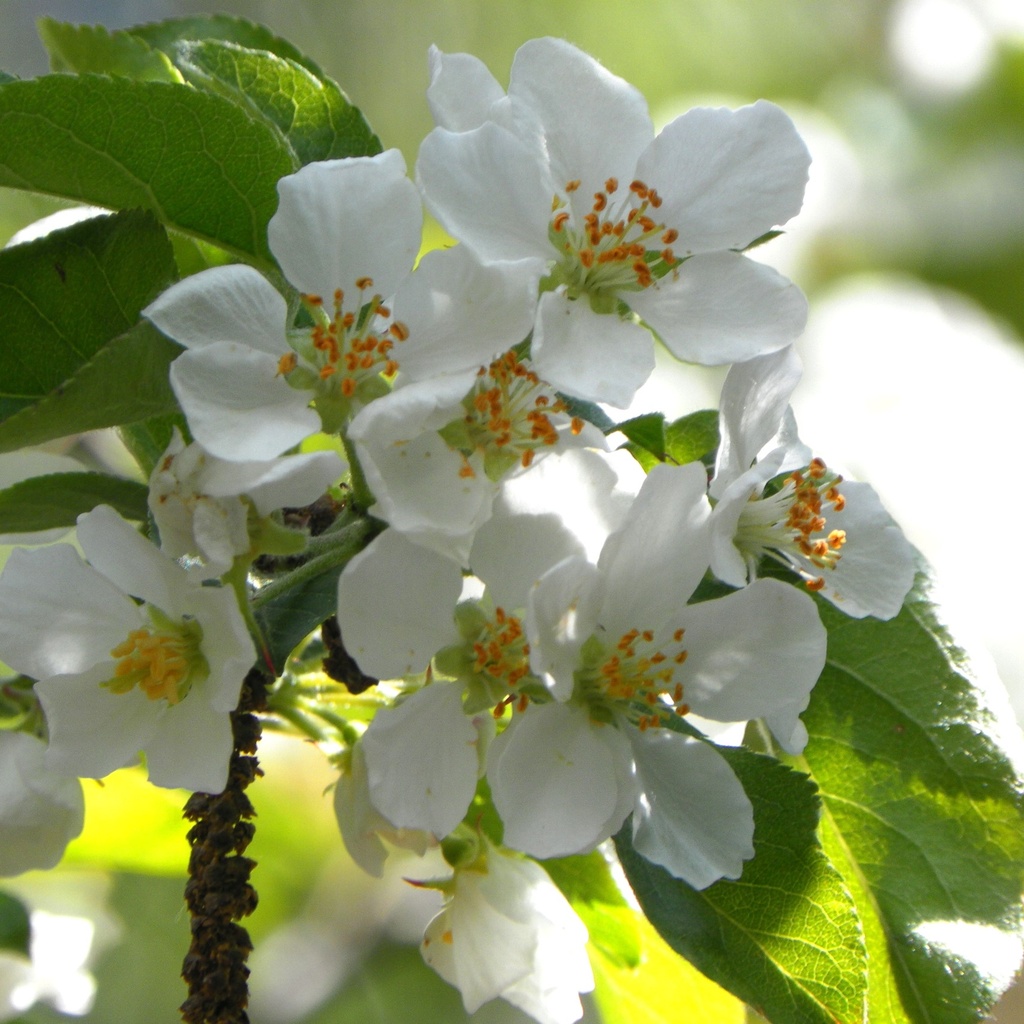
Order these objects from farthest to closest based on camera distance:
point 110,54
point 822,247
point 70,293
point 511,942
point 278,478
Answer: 1. point 822,247
2. point 110,54
3. point 511,942
4. point 70,293
5. point 278,478

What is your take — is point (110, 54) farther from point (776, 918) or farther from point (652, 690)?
point (776, 918)

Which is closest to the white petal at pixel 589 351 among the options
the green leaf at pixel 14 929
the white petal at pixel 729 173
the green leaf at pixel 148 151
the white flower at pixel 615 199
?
the white flower at pixel 615 199

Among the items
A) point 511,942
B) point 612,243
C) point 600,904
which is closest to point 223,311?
point 612,243

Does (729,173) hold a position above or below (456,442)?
above

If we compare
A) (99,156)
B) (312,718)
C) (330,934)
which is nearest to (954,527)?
(330,934)

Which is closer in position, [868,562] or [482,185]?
[482,185]

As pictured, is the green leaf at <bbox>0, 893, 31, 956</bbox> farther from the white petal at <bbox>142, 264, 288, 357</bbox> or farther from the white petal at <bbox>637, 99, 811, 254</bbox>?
the white petal at <bbox>637, 99, 811, 254</bbox>
